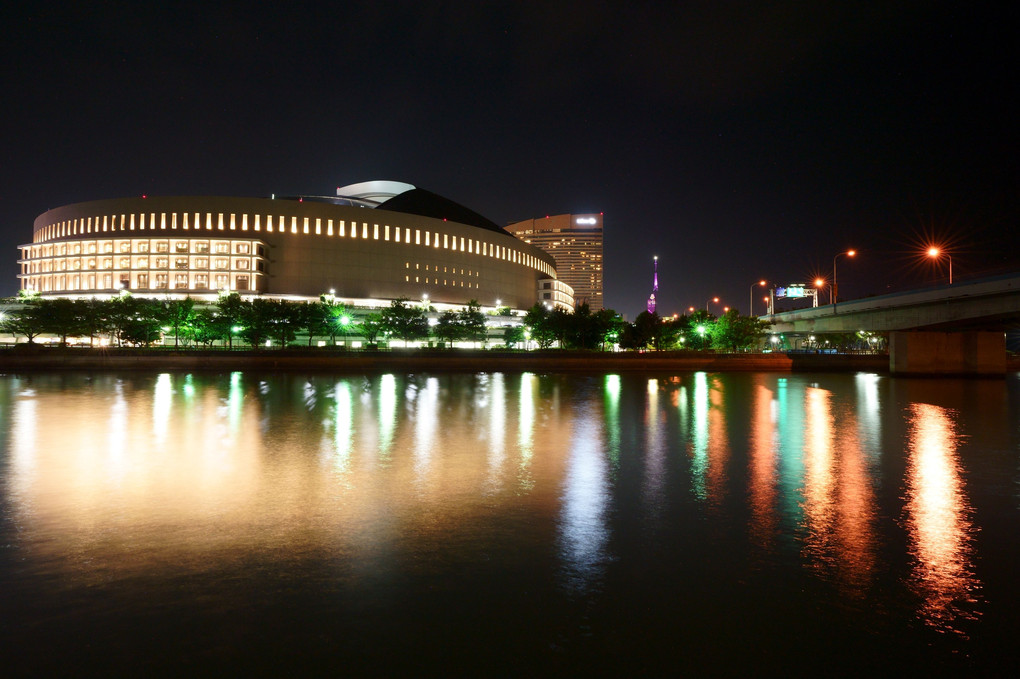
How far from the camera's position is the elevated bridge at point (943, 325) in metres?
43.0

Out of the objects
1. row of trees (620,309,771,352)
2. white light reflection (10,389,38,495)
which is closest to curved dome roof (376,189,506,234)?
row of trees (620,309,771,352)

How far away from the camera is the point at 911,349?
51.7m

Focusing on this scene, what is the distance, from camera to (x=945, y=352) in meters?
51.9

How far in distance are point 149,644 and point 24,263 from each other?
126154mm

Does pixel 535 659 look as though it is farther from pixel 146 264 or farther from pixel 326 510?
pixel 146 264

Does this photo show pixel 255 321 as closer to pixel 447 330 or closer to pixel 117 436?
pixel 447 330

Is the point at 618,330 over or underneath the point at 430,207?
underneath

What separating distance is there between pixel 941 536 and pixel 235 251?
324 feet

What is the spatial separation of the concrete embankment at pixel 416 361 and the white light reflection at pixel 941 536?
44443 mm

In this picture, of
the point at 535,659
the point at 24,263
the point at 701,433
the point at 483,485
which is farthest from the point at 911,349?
the point at 24,263

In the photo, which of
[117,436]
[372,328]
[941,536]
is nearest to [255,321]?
[372,328]

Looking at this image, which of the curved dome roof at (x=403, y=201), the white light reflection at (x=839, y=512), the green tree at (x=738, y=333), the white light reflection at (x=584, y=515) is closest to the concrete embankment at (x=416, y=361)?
the green tree at (x=738, y=333)

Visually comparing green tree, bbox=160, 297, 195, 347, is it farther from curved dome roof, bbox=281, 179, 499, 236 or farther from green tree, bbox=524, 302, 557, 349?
green tree, bbox=524, 302, 557, 349

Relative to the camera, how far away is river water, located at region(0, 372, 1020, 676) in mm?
5152
